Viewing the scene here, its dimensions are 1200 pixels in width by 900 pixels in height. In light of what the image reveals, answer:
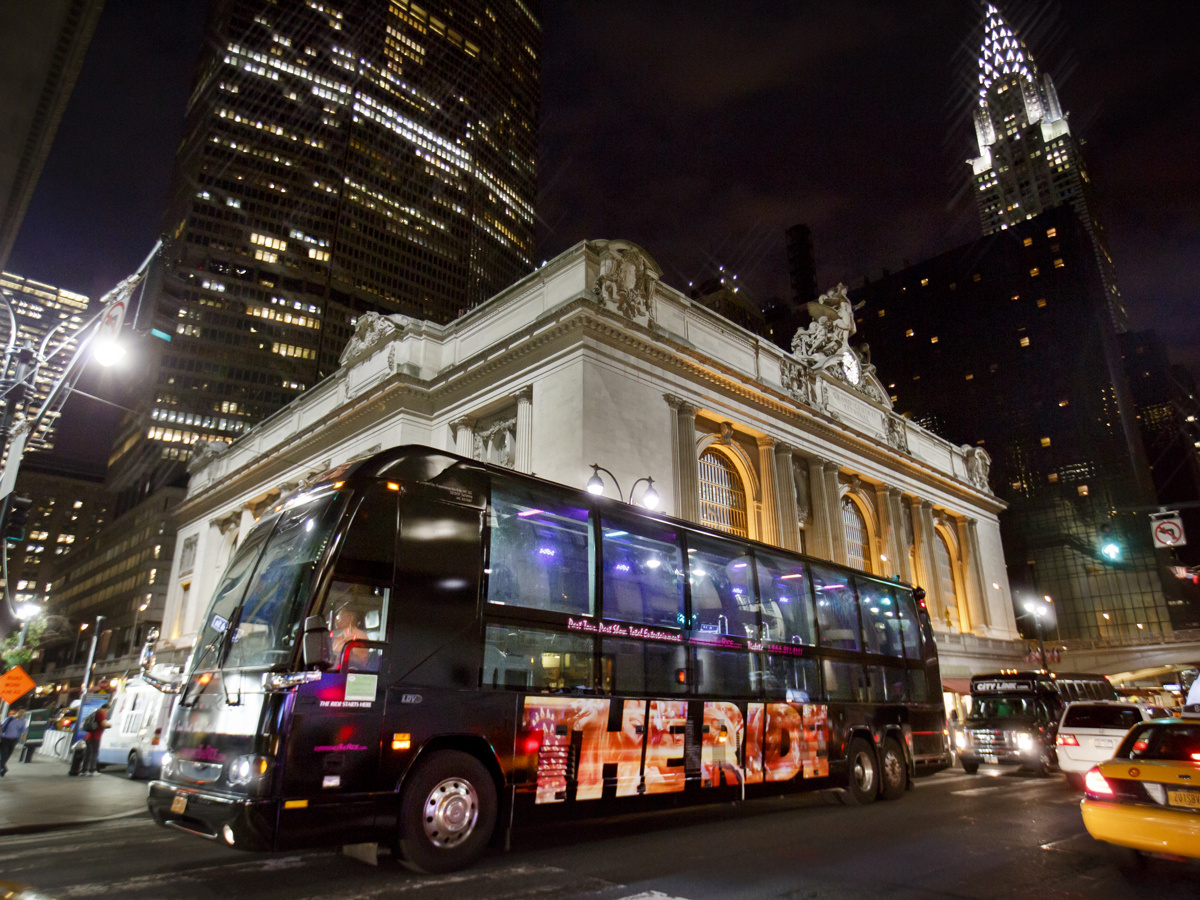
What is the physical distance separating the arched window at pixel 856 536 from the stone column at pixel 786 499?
23.2ft

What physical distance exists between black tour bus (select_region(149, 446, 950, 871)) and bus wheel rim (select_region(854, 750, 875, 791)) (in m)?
1.20

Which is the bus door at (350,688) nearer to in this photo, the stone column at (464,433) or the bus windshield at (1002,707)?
the bus windshield at (1002,707)

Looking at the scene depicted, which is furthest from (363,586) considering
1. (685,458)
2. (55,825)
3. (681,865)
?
(685,458)

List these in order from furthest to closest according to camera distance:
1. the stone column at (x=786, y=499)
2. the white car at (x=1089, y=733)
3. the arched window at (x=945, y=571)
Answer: the arched window at (x=945, y=571) → the stone column at (x=786, y=499) → the white car at (x=1089, y=733)

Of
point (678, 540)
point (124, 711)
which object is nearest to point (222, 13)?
point (124, 711)

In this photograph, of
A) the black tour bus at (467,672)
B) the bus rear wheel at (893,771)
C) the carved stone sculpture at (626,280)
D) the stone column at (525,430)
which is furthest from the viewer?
the carved stone sculpture at (626,280)

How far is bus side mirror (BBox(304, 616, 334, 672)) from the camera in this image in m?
6.39

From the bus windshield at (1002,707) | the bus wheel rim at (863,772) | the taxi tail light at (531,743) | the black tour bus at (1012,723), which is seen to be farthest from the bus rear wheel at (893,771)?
the bus windshield at (1002,707)

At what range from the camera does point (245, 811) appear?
20.3 ft

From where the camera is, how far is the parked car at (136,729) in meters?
17.5

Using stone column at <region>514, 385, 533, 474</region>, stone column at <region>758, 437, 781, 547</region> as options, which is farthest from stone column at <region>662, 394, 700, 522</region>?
stone column at <region>514, 385, 533, 474</region>

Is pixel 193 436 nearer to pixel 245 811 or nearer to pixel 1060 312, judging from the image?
pixel 245 811

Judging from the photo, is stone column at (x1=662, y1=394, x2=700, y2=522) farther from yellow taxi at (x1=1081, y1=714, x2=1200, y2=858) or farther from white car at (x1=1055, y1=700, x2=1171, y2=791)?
yellow taxi at (x1=1081, y1=714, x2=1200, y2=858)

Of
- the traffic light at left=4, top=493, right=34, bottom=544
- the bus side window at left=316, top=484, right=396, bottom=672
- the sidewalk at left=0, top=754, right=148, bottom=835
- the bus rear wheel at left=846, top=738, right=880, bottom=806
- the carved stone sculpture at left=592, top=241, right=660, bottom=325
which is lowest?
the sidewalk at left=0, top=754, right=148, bottom=835
